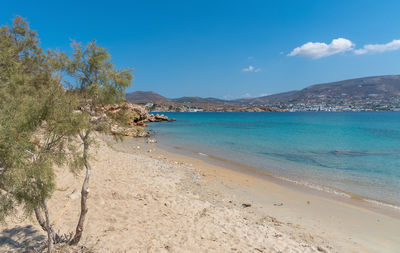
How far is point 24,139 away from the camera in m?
3.97

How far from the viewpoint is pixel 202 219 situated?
7887mm

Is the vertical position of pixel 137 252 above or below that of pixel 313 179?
above

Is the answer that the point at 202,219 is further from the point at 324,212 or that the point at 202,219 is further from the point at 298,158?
the point at 298,158

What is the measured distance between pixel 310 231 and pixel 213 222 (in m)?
3.29

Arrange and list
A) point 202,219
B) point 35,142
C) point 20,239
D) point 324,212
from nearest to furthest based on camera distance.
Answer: point 35,142, point 20,239, point 202,219, point 324,212

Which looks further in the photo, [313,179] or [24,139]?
[313,179]

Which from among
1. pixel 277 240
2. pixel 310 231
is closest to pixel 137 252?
pixel 277 240

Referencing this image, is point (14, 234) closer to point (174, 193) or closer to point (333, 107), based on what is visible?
point (174, 193)

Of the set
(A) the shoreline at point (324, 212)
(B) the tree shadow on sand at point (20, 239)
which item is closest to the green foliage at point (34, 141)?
(B) the tree shadow on sand at point (20, 239)

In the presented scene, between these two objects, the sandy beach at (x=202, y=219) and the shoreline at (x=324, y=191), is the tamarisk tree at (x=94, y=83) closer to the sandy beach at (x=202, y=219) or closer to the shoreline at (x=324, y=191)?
the sandy beach at (x=202, y=219)

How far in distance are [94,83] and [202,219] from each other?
17.8ft

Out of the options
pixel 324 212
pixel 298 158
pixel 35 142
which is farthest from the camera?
pixel 298 158

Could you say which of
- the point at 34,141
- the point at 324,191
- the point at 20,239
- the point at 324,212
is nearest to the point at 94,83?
the point at 34,141

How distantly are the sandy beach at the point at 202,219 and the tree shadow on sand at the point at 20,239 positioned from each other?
21 millimetres
